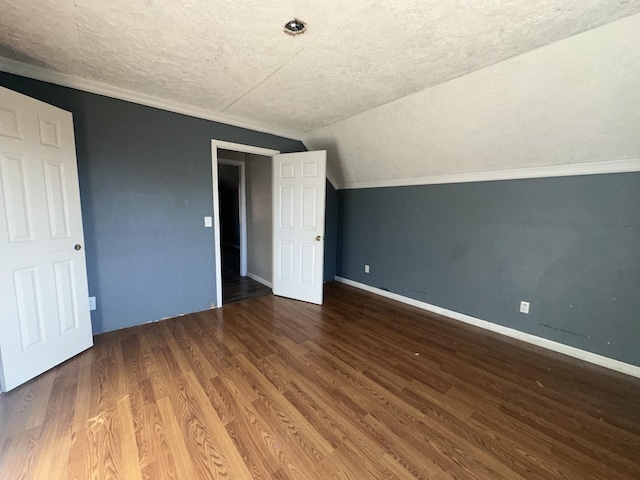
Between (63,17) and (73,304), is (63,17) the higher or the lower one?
the higher one

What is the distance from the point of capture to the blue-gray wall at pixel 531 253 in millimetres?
2127

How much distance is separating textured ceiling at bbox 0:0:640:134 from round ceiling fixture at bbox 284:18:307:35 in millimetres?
39

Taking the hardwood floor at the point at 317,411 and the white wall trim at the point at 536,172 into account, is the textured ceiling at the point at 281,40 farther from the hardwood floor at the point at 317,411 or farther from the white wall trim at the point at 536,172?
the hardwood floor at the point at 317,411

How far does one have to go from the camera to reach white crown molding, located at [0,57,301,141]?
6.68 ft

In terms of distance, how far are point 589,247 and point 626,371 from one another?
1.04 meters

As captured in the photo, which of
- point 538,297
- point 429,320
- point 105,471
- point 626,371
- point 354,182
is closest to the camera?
point 105,471

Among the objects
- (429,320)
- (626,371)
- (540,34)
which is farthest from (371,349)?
(540,34)

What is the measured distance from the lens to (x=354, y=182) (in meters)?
4.19

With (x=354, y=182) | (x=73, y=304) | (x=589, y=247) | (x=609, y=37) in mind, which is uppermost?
(x=609, y=37)

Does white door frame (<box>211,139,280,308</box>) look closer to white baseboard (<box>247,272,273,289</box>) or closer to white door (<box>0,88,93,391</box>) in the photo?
white baseboard (<box>247,272,273,289</box>)

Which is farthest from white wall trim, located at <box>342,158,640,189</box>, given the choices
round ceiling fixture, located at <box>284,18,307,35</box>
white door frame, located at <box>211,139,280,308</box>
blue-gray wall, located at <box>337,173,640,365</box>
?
round ceiling fixture, located at <box>284,18,307,35</box>

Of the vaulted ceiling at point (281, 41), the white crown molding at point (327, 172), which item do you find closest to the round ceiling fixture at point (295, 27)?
the vaulted ceiling at point (281, 41)

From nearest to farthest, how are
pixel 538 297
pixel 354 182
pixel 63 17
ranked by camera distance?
pixel 63 17 → pixel 538 297 → pixel 354 182

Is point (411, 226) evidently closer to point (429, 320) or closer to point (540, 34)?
point (429, 320)
